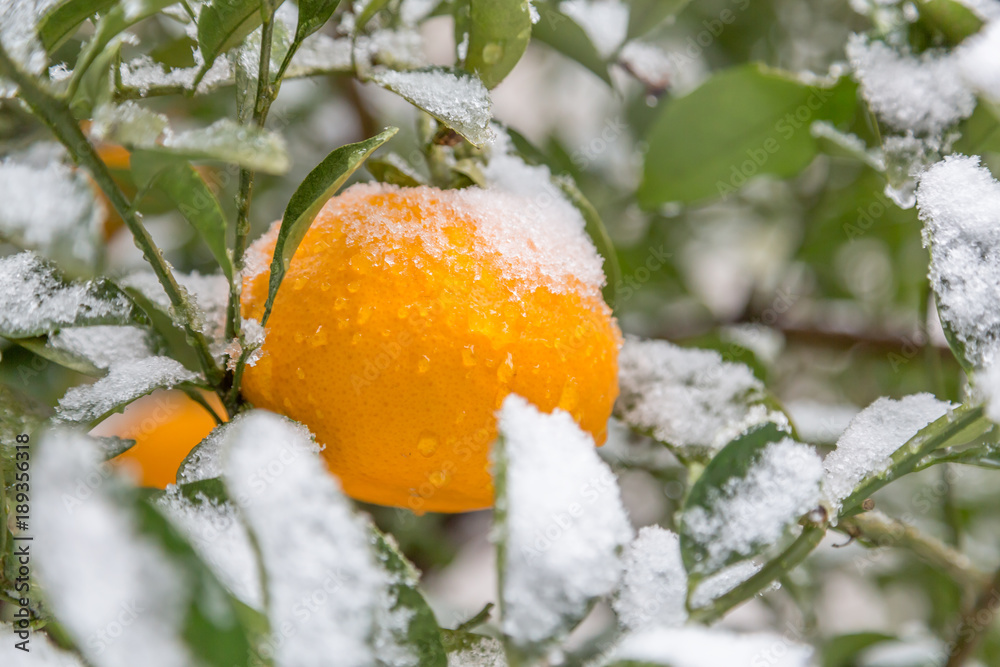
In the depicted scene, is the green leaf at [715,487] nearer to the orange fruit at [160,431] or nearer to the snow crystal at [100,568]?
the snow crystal at [100,568]

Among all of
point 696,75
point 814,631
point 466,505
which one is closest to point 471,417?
point 466,505

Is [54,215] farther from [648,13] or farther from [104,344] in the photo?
[648,13]

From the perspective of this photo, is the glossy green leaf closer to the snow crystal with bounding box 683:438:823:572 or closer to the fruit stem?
the snow crystal with bounding box 683:438:823:572

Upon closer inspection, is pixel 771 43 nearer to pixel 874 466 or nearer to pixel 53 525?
pixel 874 466

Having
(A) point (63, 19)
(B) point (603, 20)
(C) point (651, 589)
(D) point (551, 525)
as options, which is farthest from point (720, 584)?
(B) point (603, 20)

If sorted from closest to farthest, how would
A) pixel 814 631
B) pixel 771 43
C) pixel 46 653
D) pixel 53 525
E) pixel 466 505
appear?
1. pixel 53 525
2. pixel 46 653
3. pixel 466 505
4. pixel 814 631
5. pixel 771 43

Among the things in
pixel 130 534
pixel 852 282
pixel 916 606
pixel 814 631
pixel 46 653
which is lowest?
pixel 916 606
